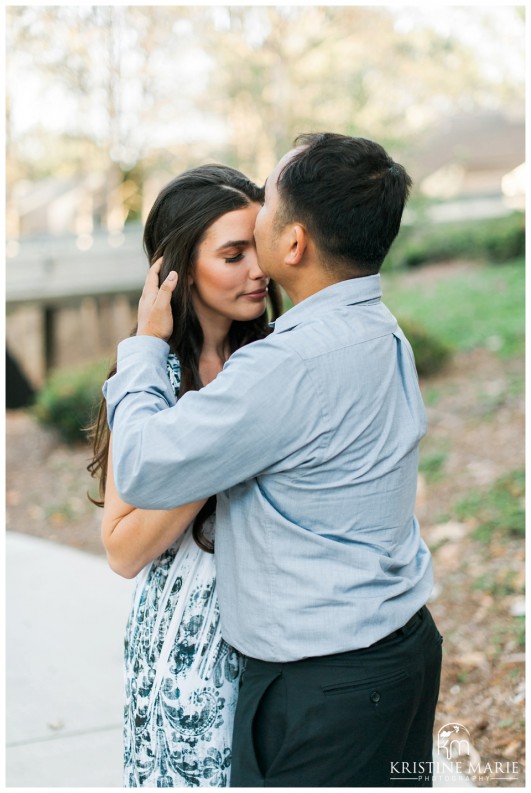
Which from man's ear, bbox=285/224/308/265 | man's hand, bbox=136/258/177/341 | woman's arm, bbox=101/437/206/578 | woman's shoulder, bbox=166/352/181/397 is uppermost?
man's ear, bbox=285/224/308/265

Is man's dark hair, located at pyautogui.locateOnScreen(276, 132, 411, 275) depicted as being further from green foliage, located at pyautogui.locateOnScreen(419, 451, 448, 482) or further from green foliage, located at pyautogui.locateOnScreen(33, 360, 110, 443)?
green foliage, located at pyautogui.locateOnScreen(33, 360, 110, 443)

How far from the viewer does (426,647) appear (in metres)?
1.85

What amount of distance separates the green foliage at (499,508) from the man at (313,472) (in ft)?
12.3

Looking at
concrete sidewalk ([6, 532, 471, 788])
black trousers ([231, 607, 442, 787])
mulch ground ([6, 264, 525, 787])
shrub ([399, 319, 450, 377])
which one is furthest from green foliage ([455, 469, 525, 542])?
black trousers ([231, 607, 442, 787])

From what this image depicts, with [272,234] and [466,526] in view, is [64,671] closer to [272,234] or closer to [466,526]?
[466,526]

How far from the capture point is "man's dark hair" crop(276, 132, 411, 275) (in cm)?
171

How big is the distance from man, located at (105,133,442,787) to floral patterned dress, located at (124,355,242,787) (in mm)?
178

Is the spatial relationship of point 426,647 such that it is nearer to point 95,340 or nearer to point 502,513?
point 502,513

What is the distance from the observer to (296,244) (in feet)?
5.75

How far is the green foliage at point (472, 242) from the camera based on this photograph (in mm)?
14203

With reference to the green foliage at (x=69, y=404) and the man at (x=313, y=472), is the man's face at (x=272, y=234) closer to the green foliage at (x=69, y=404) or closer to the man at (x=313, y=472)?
the man at (x=313, y=472)

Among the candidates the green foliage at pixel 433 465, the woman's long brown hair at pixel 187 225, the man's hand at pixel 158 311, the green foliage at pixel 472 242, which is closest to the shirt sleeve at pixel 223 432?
the man's hand at pixel 158 311

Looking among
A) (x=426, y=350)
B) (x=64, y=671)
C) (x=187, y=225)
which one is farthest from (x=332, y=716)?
(x=426, y=350)

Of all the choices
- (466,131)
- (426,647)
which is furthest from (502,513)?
(466,131)
